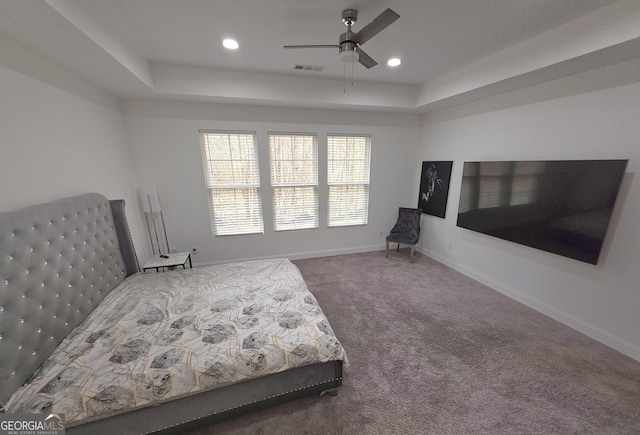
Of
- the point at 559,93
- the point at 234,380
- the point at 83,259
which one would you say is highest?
the point at 559,93

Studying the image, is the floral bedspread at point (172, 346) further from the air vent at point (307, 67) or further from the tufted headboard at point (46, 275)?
the air vent at point (307, 67)

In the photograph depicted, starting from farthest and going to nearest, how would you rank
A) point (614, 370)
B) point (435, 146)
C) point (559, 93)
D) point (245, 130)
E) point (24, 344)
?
point (435, 146) → point (245, 130) → point (559, 93) → point (614, 370) → point (24, 344)

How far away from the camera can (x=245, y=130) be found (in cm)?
356

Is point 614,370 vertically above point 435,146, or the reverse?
point 435,146

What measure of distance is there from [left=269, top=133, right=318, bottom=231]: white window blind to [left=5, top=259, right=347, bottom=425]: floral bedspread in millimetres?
1908

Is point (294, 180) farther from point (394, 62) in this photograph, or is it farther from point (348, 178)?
point (394, 62)

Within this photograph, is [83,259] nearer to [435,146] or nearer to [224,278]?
[224,278]

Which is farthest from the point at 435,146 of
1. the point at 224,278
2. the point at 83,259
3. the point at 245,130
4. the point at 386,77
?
the point at 83,259

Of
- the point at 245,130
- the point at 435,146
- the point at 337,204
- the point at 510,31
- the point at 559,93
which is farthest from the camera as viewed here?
the point at 337,204

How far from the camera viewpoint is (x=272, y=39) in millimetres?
2246

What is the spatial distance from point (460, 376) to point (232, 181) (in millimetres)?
3694

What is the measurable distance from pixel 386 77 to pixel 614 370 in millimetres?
3839

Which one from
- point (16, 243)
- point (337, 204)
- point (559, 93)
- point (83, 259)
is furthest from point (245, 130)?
point (559, 93)

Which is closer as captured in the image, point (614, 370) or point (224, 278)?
point (614, 370)
